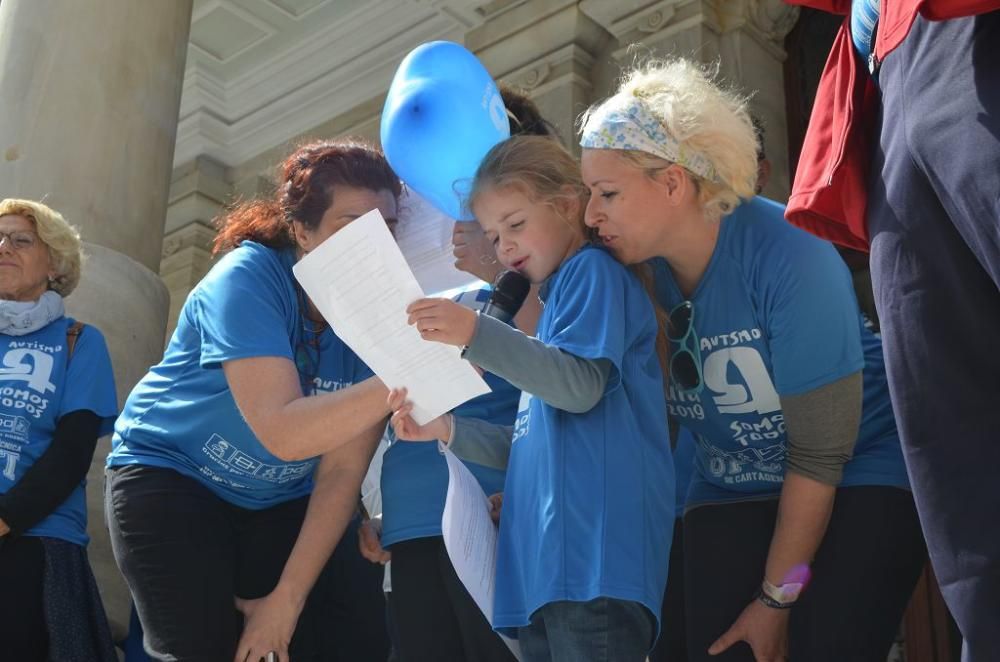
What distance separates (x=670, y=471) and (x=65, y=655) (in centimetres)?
164

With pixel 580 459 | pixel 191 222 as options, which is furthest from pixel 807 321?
pixel 191 222

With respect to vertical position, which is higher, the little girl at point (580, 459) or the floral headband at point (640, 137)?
the floral headband at point (640, 137)

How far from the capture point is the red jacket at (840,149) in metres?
1.90

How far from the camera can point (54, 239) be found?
391 centimetres

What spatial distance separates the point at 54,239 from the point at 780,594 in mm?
2380

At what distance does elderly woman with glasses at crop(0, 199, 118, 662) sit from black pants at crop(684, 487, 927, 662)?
159 centimetres

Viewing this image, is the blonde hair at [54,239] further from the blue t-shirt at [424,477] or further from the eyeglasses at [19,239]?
the blue t-shirt at [424,477]

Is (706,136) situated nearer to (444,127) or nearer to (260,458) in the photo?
(444,127)

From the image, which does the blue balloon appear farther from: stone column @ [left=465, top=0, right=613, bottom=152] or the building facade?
stone column @ [left=465, top=0, right=613, bottom=152]

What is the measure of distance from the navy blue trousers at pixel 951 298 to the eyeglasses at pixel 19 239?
9.31 feet

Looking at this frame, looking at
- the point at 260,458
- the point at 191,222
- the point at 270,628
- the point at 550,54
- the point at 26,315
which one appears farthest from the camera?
the point at 191,222

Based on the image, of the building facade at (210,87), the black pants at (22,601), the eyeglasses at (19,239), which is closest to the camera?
the black pants at (22,601)

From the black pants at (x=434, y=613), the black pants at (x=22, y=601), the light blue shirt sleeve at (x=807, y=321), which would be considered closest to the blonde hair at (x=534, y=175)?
the light blue shirt sleeve at (x=807, y=321)

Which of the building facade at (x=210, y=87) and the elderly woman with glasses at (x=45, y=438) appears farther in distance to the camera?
the building facade at (x=210, y=87)
